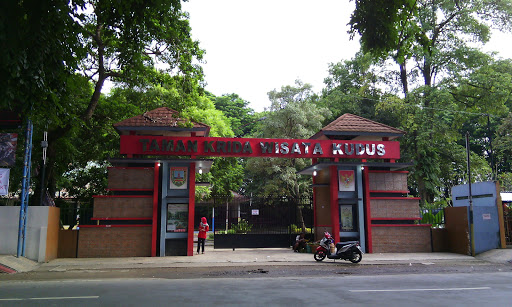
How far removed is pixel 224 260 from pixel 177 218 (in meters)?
2.87

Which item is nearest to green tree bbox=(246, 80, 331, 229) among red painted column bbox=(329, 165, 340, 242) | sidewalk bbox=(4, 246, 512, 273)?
Result: red painted column bbox=(329, 165, 340, 242)

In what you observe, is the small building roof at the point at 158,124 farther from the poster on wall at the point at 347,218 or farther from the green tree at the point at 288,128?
the green tree at the point at 288,128

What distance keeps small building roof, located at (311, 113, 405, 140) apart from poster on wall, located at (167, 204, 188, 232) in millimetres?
7456

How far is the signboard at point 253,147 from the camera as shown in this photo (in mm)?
16375

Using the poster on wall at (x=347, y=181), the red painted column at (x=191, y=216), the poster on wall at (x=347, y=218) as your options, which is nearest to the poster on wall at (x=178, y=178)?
the red painted column at (x=191, y=216)

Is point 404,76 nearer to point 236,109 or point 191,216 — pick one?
point 191,216

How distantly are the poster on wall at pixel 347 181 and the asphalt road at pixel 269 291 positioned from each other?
23.4 ft

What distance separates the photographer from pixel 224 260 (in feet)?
50.2

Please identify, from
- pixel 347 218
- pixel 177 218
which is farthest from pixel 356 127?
pixel 177 218

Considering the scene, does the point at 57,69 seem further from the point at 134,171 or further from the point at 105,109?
the point at 105,109

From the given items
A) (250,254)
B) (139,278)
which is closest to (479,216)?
(250,254)

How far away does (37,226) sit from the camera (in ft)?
47.2

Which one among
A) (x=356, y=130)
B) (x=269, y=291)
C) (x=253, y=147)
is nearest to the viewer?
(x=269, y=291)

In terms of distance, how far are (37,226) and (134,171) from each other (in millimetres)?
4080
